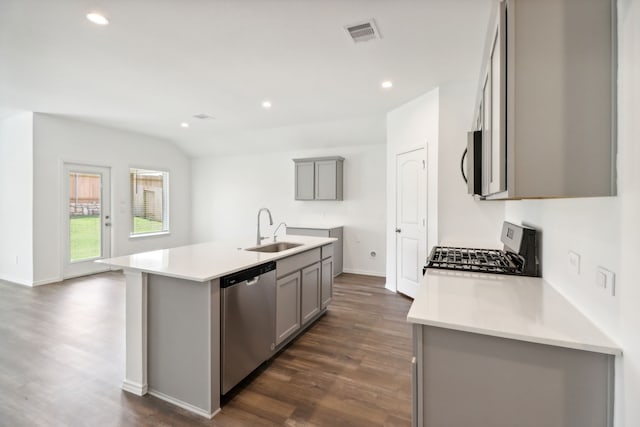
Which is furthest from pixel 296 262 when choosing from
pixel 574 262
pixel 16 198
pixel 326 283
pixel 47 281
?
pixel 16 198

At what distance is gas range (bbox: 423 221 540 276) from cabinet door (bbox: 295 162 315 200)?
12.8 feet

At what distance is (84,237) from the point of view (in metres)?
5.62

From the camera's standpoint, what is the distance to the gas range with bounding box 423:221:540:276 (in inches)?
75.2

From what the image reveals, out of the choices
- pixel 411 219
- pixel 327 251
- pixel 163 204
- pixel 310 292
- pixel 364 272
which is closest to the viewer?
pixel 310 292

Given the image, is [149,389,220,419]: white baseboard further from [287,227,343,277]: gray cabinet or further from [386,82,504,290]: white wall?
[287,227,343,277]: gray cabinet

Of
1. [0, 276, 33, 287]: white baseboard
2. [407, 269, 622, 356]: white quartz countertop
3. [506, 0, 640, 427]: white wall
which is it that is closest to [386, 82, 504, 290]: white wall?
[407, 269, 622, 356]: white quartz countertop

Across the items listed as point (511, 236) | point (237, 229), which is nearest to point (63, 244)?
point (237, 229)

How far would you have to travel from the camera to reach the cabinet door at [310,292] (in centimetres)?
Answer: 307

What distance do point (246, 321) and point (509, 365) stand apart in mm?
1672

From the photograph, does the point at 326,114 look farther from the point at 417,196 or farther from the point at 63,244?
the point at 63,244

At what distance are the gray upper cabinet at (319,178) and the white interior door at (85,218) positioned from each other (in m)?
3.81

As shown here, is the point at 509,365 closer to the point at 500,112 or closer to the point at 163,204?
the point at 500,112

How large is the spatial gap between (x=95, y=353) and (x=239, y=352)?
1595mm

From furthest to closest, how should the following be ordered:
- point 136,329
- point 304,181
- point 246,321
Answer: point 304,181 → point 246,321 → point 136,329
